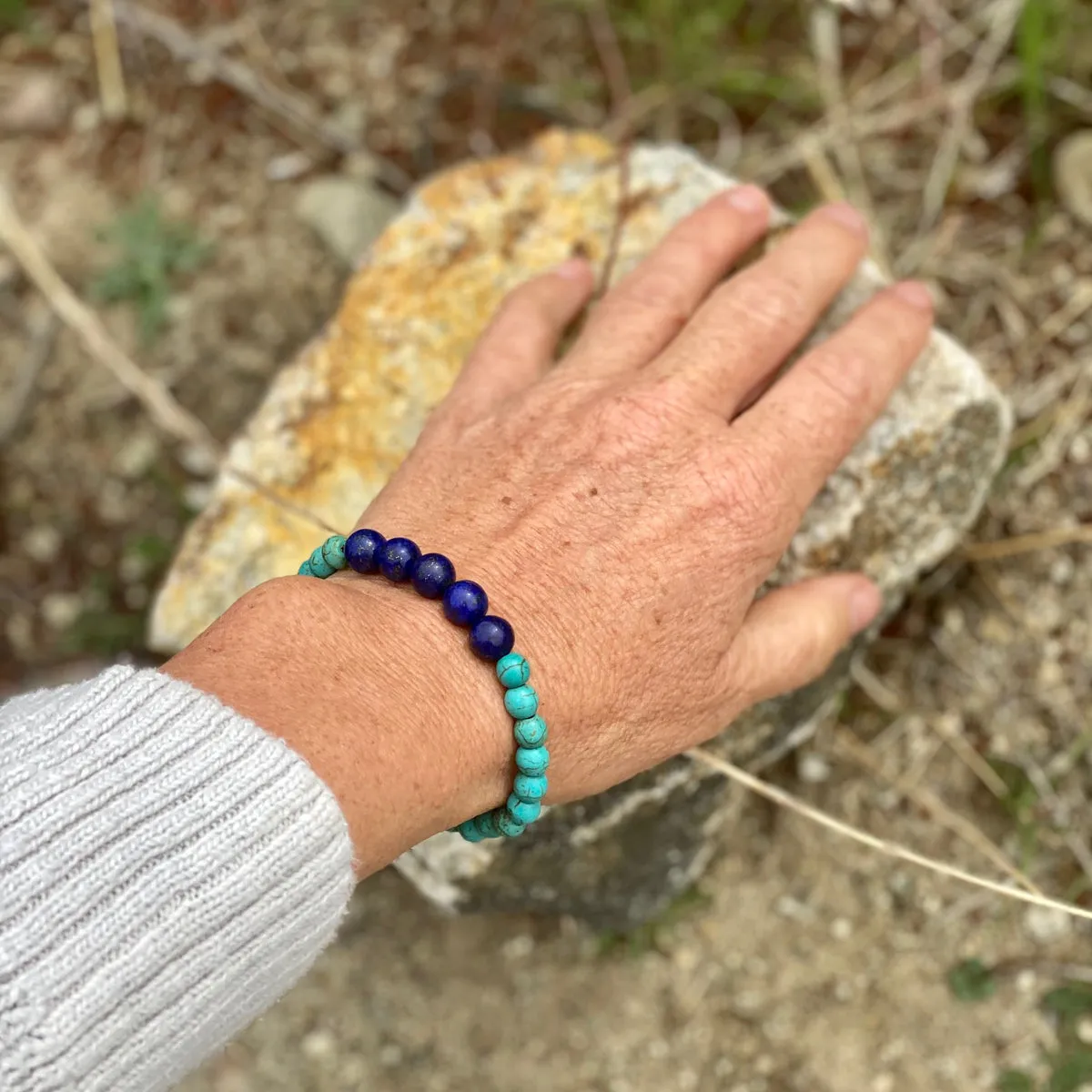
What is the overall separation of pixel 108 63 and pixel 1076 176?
2.82m

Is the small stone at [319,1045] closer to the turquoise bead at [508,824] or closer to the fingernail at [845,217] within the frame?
the turquoise bead at [508,824]

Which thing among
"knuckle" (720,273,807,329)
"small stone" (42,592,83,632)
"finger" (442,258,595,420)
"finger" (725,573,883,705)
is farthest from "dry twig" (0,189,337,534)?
"finger" (725,573,883,705)

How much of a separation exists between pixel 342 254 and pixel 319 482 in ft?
3.92

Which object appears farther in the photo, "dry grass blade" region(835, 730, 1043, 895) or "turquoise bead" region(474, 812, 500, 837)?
"dry grass blade" region(835, 730, 1043, 895)

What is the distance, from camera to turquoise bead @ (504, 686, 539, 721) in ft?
4.57

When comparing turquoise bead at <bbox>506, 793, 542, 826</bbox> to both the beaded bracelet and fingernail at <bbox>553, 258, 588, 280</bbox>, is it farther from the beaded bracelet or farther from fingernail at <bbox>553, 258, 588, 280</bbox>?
fingernail at <bbox>553, 258, 588, 280</bbox>

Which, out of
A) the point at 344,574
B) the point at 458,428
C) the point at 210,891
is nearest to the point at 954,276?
the point at 458,428

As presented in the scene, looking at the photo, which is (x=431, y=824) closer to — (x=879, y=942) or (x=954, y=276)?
(x=879, y=942)

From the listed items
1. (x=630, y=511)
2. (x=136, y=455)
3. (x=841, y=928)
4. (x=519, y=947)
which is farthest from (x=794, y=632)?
(x=136, y=455)

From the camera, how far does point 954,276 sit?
2754mm

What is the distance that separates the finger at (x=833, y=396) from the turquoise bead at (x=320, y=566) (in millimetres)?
677

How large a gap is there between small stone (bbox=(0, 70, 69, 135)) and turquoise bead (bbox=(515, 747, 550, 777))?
112 inches

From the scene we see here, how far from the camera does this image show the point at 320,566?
1528mm

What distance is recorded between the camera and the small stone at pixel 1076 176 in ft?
8.89
